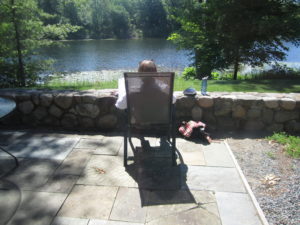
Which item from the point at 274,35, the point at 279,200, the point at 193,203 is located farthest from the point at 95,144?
the point at 274,35

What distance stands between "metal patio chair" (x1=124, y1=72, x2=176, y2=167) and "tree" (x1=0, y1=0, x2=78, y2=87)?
5.73 m

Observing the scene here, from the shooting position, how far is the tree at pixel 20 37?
683 centimetres

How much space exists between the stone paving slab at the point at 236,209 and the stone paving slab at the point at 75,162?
4.53ft

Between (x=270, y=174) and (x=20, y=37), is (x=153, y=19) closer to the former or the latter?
(x=20, y=37)

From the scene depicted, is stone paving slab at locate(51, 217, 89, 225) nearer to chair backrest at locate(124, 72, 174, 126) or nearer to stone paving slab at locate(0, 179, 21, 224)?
stone paving slab at locate(0, 179, 21, 224)

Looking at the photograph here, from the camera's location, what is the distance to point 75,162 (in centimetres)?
281

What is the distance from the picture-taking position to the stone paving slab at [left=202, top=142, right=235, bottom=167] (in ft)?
9.27

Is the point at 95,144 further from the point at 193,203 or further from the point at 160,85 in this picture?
the point at 193,203

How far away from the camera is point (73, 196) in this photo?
226 cm

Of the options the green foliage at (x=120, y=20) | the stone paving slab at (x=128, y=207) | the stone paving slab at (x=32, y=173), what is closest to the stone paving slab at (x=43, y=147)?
the stone paving slab at (x=32, y=173)

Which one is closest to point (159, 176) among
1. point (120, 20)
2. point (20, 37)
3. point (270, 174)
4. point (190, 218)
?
point (190, 218)

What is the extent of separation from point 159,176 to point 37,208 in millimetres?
Result: 1105

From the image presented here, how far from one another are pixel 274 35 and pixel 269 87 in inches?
115

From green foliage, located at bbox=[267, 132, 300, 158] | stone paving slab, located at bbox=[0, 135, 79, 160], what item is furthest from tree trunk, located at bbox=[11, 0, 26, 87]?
green foliage, located at bbox=[267, 132, 300, 158]
